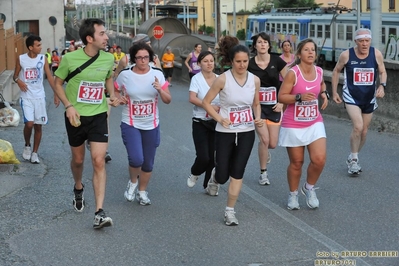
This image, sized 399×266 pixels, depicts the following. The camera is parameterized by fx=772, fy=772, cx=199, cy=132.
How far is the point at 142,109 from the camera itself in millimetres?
8188

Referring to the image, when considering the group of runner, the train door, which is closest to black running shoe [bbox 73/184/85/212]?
the group of runner

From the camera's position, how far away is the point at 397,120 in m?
14.6

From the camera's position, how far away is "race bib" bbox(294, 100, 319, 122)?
7.83 m

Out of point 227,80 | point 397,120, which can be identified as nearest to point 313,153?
point 227,80

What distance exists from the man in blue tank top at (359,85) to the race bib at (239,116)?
9.48ft

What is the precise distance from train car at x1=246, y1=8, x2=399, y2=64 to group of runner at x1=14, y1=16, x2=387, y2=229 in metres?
26.3

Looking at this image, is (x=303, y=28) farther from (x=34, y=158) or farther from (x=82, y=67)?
(x=82, y=67)

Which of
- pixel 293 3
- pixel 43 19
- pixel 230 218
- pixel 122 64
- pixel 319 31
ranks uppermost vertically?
pixel 293 3

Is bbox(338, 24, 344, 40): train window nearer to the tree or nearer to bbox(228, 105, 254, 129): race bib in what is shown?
bbox(228, 105, 254, 129): race bib

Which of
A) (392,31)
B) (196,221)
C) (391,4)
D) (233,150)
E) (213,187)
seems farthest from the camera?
(391,4)

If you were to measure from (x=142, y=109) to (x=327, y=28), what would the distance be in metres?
35.4

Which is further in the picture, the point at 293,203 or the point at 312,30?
the point at 312,30

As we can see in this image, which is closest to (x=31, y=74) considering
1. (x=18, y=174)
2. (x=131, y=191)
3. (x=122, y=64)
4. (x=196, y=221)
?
(x=18, y=174)

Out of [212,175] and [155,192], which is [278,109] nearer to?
[212,175]
